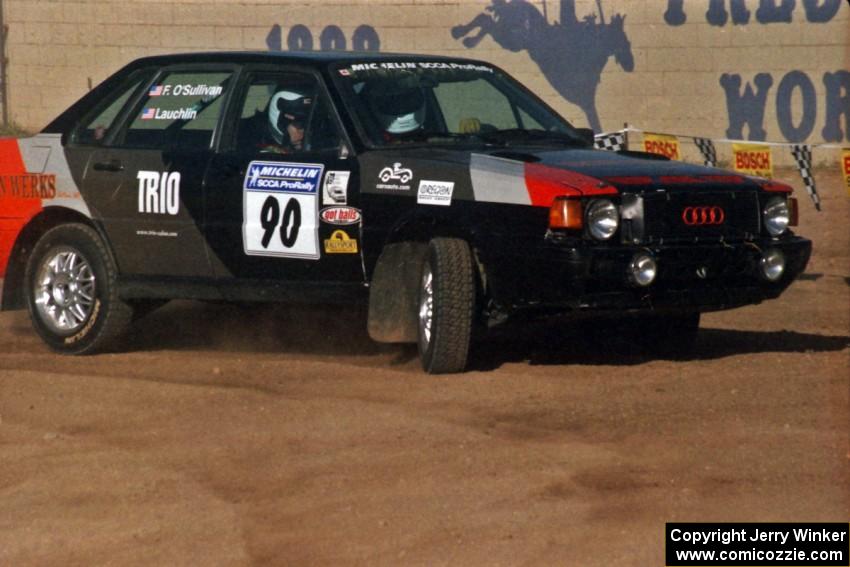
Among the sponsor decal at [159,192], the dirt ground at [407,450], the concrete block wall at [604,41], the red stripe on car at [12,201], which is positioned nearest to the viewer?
the dirt ground at [407,450]

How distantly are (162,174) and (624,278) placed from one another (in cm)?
255

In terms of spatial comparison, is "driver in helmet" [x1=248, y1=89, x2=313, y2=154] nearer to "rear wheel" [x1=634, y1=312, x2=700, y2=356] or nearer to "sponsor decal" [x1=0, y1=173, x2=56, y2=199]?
"sponsor decal" [x1=0, y1=173, x2=56, y2=199]

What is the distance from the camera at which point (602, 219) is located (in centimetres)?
706

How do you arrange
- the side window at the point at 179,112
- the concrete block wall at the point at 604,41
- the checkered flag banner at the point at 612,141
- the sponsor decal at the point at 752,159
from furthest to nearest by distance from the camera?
the concrete block wall at the point at 604,41 < the checkered flag banner at the point at 612,141 < the sponsor decal at the point at 752,159 < the side window at the point at 179,112

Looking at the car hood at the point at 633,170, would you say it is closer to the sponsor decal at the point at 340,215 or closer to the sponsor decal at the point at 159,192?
the sponsor decal at the point at 340,215

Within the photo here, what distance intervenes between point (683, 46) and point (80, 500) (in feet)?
47.5

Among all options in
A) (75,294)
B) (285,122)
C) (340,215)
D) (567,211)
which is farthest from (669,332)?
(75,294)

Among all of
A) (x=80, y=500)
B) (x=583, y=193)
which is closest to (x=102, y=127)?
(x=583, y=193)

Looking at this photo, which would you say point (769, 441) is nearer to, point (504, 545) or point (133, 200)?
point (504, 545)

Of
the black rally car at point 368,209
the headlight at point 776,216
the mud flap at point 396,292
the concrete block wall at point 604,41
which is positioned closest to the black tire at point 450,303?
the black rally car at point 368,209

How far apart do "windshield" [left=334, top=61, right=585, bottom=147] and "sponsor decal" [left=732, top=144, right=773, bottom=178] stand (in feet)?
14.1

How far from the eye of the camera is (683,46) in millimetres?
18766

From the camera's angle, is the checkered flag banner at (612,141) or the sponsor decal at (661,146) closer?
the sponsor decal at (661,146)

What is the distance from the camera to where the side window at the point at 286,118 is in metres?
7.82
